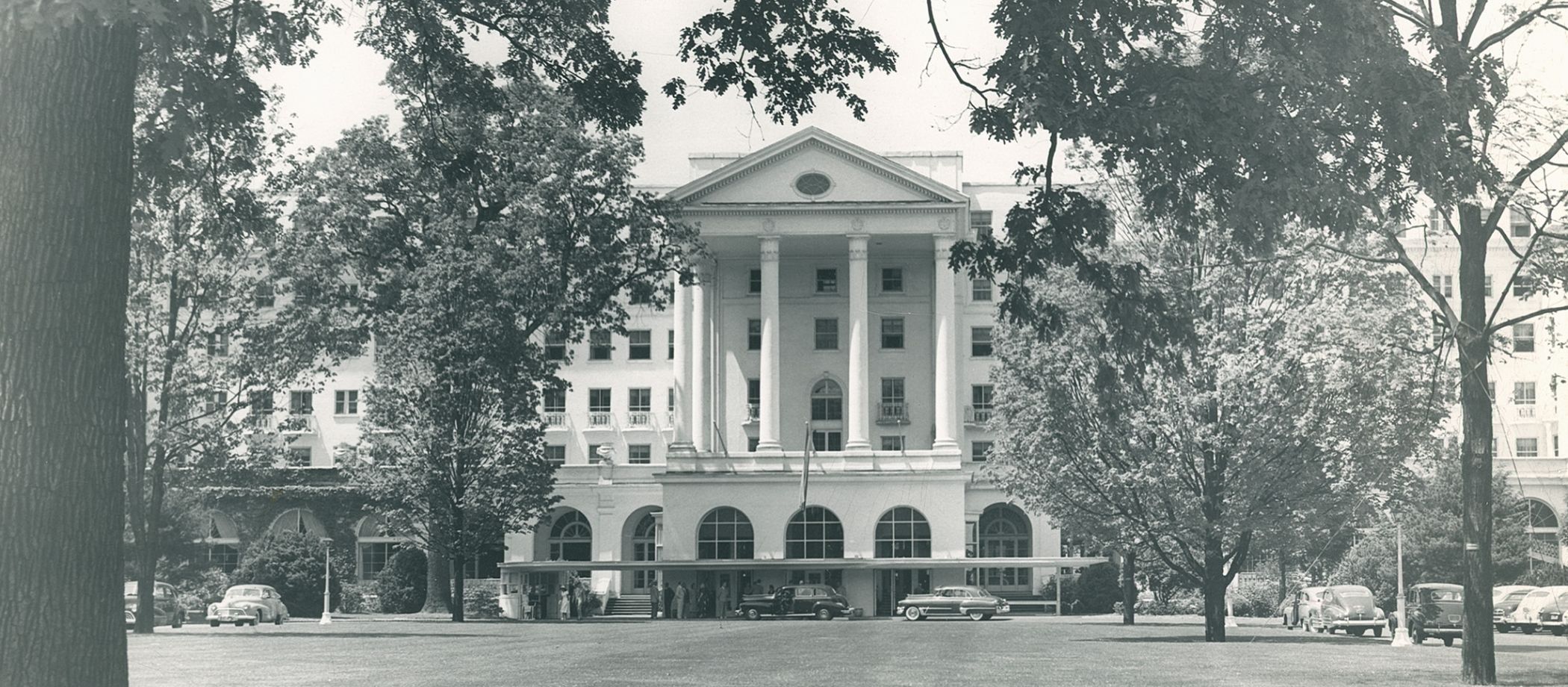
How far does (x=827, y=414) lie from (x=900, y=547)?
11.2 metres

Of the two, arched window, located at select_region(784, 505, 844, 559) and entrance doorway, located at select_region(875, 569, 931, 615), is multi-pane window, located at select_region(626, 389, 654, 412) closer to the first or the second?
arched window, located at select_region(784, 505, 844, 559)

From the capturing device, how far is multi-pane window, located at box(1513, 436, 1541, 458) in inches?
3356

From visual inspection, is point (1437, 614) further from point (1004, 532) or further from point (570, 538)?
point (570, 538)

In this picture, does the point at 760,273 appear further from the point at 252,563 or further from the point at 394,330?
the point at 394,330

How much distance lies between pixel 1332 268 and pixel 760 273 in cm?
5455

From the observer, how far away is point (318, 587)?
241ft

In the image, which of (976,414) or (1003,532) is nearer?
(1003,532)

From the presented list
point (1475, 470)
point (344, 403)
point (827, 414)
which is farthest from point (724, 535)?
point (1475, 470)

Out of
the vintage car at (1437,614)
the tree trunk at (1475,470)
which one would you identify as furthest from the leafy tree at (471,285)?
the tree trunk at (1475,470)

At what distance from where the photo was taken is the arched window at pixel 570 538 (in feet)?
276

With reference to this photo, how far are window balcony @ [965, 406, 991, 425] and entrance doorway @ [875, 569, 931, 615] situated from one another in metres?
13.6

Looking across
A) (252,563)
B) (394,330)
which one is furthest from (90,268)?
(252,563)

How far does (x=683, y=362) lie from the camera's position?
77438mm

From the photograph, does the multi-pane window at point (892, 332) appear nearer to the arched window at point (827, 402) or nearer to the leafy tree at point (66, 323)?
the arched window at point (827, 402)
